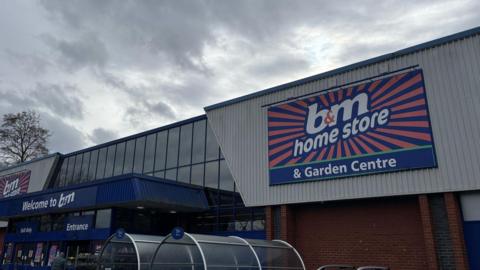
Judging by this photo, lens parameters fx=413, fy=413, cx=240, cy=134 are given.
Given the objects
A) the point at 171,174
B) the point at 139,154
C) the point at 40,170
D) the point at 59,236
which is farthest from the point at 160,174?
the point at 40,170

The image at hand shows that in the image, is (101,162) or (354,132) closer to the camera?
(354,132)

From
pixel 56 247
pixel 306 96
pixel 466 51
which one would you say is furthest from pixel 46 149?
pixel 466 51

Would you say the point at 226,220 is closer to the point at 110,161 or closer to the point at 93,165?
the point at 110,161

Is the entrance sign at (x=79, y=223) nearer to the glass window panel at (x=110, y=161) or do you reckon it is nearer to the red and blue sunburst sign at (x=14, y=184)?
→ the glass window panel at (x=110, y=161)

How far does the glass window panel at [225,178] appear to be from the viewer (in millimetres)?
18422

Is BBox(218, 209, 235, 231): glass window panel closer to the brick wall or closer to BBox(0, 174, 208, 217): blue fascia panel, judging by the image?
BBox(0, 174, 208, 217): blue fascia panel

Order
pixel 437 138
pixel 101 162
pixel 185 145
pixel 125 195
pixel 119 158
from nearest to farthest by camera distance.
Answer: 1. pixel 437 138
2. pixel 125 195
3. pixel 185 145
4. pixel 119 158
5. pixel 101 162

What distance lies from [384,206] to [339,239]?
2.03 meters

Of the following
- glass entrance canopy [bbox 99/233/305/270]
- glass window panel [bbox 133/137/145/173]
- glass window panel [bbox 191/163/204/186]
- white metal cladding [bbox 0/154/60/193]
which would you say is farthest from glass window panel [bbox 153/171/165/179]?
white metal cladding [bbox 0/154/60/193]

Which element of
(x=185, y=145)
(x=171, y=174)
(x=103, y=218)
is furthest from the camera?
(x=171, y=174)

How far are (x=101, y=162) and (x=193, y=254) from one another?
1299 centimetres

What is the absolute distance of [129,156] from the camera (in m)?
23.8

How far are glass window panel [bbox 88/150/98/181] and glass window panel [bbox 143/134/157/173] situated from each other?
4.80m

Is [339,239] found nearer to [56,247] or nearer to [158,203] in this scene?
[158,203]
